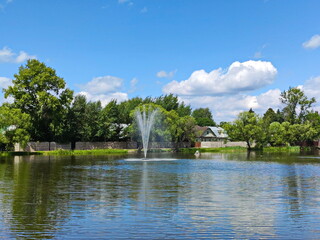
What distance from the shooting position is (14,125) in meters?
63.0

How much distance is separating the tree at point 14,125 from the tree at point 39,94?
6283 millimetres

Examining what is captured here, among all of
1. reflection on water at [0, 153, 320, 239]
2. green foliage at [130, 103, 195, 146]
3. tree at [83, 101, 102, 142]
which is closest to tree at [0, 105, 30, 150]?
tree at [83, 101, 102, 142]

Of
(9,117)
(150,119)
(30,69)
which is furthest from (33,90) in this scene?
(150,119)

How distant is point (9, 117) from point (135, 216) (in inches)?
2045

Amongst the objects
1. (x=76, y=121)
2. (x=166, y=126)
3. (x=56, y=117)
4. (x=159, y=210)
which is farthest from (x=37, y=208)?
(x=166, y=126)

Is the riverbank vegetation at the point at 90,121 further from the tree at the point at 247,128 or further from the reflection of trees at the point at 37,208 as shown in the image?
the reflection of trees at the point at 37,208

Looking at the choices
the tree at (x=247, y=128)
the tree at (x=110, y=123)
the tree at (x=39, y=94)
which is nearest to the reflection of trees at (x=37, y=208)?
the tree at (x=39, y=94)

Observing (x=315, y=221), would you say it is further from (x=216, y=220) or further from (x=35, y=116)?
(x=35, y=116)

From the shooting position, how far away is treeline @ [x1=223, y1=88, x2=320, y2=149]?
95625mm

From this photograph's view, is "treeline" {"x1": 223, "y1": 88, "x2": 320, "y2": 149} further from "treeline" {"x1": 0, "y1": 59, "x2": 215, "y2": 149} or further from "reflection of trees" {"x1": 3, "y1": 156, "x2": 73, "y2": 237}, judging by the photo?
"reflection of trees" {"x1": 3, "y1": 156, "x2": 73, "y2": 237}

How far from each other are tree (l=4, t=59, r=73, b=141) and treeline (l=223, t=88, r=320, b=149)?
45.5 meters

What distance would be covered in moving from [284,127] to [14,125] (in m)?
74.3

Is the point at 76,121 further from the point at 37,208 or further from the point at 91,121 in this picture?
the point at 37,208

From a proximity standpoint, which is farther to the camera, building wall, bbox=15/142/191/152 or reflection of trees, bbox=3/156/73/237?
building wall, bbox=15/142/191/152
